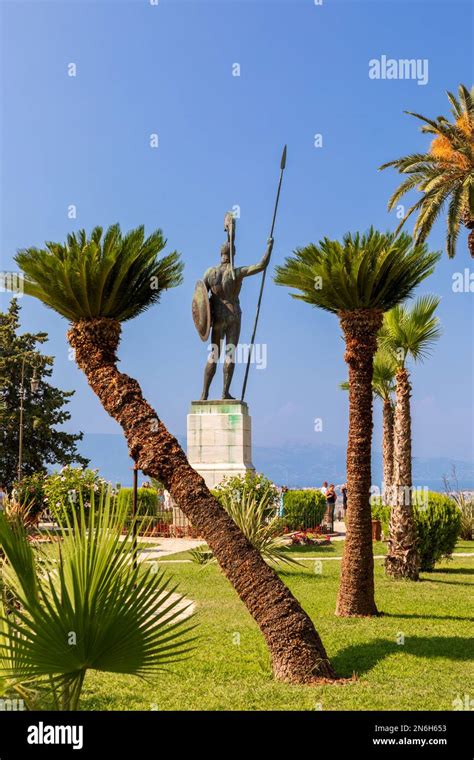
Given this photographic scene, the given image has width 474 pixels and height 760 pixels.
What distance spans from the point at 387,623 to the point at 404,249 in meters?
4.71

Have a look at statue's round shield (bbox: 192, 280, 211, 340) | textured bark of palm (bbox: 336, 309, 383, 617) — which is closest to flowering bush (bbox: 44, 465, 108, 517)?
statue's round shield (bbox: 192, 280, 211, 340)

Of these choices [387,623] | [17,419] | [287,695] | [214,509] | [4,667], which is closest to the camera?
[4,667]

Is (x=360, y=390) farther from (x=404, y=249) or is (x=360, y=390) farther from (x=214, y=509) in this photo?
(x=214, y=509)

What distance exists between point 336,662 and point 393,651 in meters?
0.87

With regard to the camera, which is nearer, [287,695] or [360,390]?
[287,695]

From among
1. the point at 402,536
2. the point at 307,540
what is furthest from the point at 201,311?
the point at 402,536

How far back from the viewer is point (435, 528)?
1379 cm

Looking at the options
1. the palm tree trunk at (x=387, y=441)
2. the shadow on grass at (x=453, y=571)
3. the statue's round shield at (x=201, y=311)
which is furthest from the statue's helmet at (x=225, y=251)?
the shadow on grass at (x=453, y=571)

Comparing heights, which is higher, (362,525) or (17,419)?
(17,419)

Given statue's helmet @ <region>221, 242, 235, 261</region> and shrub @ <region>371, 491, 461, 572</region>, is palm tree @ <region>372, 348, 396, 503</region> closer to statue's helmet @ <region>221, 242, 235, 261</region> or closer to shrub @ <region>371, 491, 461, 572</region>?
statue's helmet @ <region>221, 242, 235, 261</region>

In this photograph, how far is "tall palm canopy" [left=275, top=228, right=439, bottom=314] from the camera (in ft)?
30.2

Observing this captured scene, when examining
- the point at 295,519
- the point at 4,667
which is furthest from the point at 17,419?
the point at 4,667

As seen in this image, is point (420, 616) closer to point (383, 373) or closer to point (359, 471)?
point (359, 471)

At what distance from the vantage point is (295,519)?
22.0 metres
